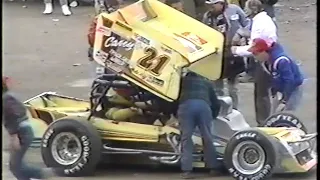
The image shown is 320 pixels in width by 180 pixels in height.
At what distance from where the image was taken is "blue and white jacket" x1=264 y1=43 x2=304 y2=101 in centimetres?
909

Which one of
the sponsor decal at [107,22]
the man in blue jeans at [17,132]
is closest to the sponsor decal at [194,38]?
the sponsor decal at [107,22]

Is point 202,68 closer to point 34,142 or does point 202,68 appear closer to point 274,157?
point 274,157

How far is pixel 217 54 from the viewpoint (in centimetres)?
845

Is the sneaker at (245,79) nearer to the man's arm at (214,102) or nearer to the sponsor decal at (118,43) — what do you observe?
the man's arm at (214,102)

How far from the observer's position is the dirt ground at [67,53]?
1024 centimetres

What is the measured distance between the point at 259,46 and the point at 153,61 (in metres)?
1.47

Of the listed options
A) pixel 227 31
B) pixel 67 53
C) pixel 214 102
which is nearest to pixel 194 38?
pixel 214 102

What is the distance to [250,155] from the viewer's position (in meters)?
8.12

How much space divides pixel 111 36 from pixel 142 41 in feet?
0.92

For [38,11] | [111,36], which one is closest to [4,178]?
[111,36]

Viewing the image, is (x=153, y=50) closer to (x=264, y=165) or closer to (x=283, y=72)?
(x=264, y=165)

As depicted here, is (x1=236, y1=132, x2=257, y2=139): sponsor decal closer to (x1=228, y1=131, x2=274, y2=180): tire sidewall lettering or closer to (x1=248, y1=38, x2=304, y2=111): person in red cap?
(x1=228, y1=131, x2=274, y2=180): tire sidewall lettering

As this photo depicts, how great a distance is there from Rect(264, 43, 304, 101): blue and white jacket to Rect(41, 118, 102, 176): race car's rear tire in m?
1.90

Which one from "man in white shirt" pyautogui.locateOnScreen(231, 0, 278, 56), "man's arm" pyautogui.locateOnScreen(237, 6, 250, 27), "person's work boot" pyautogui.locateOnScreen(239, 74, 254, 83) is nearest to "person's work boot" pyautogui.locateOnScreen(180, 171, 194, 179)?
"man in white shirt" pyautogui.locateOnScreen(231, 0, 278, 56)
